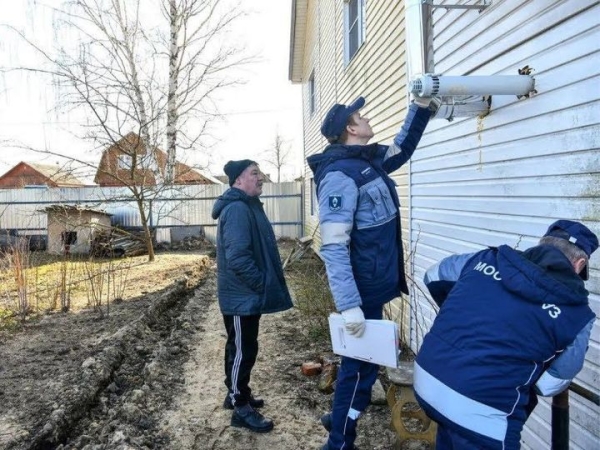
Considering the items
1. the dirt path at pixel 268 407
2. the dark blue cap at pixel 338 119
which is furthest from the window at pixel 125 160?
the dark blue cap at pixel 338 119

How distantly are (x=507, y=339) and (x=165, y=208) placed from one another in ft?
53.7

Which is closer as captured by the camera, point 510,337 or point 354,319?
point 510,337

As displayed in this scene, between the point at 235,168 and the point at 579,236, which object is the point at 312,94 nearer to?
the point at 235,168

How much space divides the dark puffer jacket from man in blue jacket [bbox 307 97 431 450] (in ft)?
2.57

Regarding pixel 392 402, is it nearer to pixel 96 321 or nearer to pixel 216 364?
pixel 216 364

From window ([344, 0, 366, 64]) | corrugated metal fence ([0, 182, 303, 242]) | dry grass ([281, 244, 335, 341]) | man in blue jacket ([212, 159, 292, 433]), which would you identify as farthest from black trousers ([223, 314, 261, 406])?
corrugated metal fence ([0, 182, 303, 242])

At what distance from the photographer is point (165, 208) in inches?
672

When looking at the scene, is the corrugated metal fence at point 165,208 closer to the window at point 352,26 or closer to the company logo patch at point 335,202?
the window at point 352,26

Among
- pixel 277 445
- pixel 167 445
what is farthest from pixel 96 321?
pixel 277 445

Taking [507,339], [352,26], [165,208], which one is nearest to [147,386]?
[507,339]

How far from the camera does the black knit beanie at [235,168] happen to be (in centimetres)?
350

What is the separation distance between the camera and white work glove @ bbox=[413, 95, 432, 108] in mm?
2674

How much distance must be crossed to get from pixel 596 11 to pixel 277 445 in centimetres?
311

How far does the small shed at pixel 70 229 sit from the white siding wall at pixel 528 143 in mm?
11865
